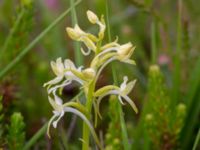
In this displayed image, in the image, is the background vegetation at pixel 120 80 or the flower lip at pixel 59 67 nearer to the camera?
the flower lip at pixel 59 67

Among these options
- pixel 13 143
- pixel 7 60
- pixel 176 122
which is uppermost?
pixel 7 60

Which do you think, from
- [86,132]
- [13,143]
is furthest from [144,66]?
[86,132]

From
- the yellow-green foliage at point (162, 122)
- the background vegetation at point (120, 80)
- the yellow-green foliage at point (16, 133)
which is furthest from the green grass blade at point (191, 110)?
the yellow-green foliage at point (16, 133)

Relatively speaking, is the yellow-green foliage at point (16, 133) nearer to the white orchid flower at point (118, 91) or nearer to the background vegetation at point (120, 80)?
the background vegetation at point (120, 80)

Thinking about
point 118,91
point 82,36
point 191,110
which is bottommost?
point 191,110

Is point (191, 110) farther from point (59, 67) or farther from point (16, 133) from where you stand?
point (59, 67)

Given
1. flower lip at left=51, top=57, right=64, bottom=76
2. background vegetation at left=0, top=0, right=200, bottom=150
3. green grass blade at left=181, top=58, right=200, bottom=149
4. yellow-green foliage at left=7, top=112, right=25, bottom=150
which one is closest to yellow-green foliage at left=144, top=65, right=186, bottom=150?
background vegetation at left=0, top=0, right=200, bottom=150

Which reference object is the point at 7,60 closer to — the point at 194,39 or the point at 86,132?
the point at 86,132

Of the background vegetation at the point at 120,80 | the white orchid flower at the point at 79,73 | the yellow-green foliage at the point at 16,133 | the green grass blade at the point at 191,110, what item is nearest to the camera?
the white orchid flower at the point at 79,73

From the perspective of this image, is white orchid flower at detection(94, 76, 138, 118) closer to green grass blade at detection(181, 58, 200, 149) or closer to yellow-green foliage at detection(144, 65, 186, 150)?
yellow-green foliage at detection(144, 65, 186, 150)

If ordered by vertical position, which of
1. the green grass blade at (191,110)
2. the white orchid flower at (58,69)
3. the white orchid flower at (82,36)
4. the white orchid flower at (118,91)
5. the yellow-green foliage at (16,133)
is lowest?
the green grass blade at (191,110)

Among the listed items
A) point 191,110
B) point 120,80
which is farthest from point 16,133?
point 120,80
